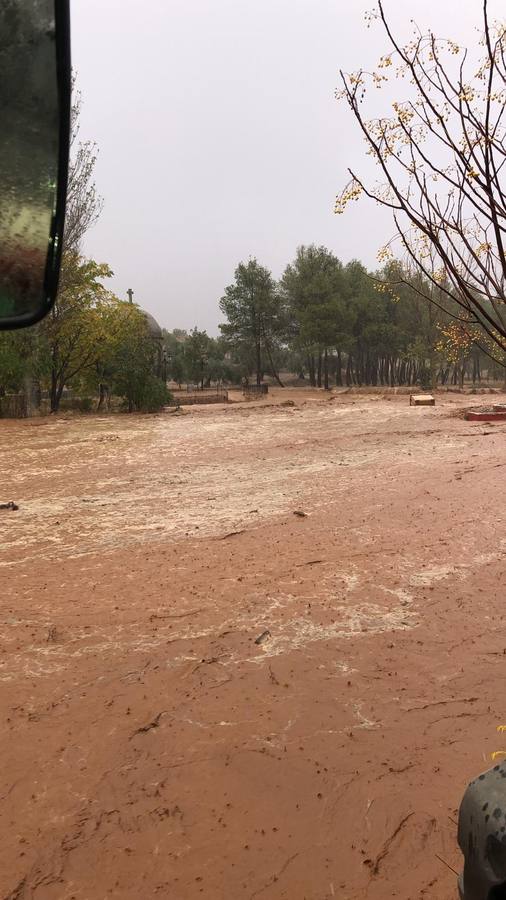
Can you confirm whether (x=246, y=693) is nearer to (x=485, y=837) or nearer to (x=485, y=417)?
(x=485, y=837)

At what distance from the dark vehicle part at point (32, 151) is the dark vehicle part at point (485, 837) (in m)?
1.16

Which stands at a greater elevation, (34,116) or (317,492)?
(34,116)

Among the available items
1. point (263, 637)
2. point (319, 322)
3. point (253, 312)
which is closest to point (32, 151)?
point (263, 637)

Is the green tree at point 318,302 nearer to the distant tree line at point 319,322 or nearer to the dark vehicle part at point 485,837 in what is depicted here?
the distant tree line at point 319,322

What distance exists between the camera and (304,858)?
2.70m

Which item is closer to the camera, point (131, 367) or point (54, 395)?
point (131, 367)

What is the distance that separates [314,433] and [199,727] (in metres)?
15.6

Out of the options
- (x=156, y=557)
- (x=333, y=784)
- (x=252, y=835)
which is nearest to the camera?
(x=252, y=835)

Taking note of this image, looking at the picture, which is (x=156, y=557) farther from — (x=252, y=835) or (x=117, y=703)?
(x=252, y=835)

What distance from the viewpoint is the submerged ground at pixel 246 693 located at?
2.70 metres

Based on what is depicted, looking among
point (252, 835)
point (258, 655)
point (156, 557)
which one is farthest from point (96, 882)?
point (156, 557)

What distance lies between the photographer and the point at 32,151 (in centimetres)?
97

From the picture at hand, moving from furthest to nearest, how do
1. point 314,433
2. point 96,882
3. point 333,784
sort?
point 314,433, point 333,784, point 96,882

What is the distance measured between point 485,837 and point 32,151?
139 centimetres
